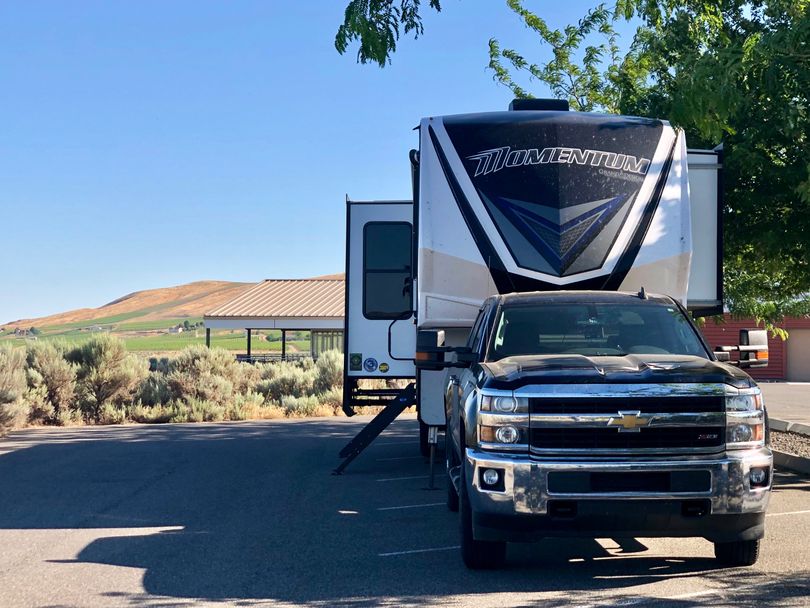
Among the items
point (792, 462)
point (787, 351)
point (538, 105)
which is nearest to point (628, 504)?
point (538, 105)

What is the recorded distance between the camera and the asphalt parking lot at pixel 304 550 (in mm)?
6574

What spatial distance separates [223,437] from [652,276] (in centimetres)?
1024

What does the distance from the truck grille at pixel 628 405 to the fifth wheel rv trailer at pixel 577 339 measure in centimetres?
1

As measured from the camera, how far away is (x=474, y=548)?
7.05 meters

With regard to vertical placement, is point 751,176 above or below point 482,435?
above

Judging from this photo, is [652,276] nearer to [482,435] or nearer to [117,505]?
[482,435]

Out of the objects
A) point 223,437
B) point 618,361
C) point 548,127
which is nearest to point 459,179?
point 548,127

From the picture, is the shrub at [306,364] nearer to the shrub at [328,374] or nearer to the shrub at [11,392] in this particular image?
the shrub at [328,374]

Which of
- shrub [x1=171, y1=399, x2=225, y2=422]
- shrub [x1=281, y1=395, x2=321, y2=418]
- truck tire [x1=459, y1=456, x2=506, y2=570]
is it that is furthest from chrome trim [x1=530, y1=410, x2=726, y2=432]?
shrub [x1=281, y1=395, x2=321, y2=418]

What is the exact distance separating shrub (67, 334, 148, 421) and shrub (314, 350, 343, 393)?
15.3 feet

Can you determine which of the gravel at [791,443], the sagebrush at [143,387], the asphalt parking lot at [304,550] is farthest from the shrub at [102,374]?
the gravel at [791,443]

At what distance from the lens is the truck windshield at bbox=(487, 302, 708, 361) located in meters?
7.91

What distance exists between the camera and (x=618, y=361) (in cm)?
721

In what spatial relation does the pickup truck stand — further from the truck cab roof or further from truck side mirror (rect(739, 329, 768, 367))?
the truck cab roof
